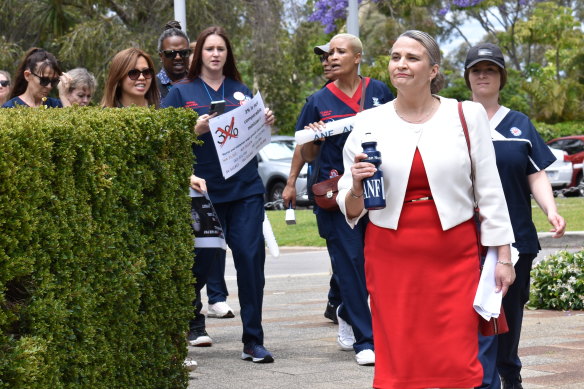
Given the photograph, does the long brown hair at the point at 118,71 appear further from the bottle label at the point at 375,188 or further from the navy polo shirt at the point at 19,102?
the bottle label at the point at 375,188

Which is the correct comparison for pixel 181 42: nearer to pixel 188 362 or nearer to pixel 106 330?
pixel 188 362

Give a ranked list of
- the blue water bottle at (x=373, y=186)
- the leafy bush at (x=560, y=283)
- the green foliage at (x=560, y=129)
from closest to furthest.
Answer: the blue water bottle at (x=373, y=186) → the leafy bush at (x=560, y=283) → the green foliage at (x=560, y=129)

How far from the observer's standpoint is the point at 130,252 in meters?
4.82

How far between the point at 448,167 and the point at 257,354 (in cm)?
266

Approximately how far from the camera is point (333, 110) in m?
6.99

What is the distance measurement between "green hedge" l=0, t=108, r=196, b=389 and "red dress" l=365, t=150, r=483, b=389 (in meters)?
1.21

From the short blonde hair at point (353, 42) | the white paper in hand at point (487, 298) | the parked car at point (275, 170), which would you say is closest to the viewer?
the white paper in hand at point (487, 298)

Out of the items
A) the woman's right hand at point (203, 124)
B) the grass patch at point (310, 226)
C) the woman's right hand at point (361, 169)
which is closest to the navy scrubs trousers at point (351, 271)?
the woman's right hand at point (203, 124)

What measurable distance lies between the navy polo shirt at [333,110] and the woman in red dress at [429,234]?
2.56m

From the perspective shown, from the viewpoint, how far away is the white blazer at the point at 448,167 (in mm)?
4262

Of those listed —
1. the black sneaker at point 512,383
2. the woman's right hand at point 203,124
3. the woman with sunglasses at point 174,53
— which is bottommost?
the black sneaker at point 512,383

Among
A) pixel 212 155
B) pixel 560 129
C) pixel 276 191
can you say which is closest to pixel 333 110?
pixel 212 155

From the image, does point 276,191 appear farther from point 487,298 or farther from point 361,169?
point 361,169

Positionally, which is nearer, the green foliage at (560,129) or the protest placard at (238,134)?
the protest placard at (238,134)
